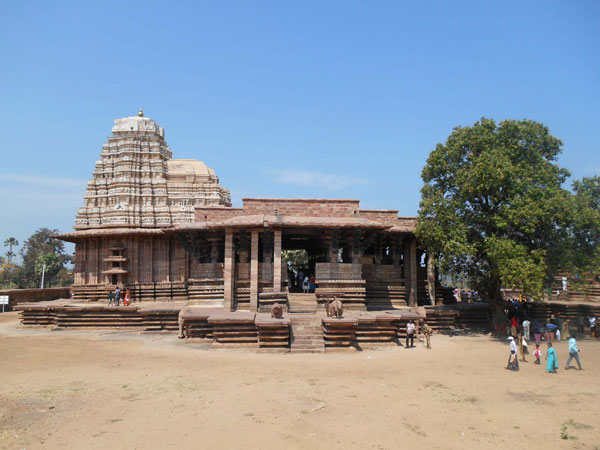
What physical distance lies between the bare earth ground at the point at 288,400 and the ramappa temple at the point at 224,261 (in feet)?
5.32

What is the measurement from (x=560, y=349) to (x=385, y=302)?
323 inches

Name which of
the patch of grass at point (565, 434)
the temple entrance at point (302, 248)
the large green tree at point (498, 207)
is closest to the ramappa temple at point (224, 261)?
Answer: the temple entrance at point (302, 248)

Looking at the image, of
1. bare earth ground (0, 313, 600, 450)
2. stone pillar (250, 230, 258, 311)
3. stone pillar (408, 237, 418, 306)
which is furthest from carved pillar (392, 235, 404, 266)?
bare earth ground (0, 313, 600, 450)

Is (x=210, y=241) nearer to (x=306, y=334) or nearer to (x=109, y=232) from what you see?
(x=109, y=232)

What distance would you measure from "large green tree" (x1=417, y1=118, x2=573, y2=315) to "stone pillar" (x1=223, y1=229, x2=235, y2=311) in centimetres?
876

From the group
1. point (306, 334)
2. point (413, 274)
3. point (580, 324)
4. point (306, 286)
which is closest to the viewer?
point (306, 334)

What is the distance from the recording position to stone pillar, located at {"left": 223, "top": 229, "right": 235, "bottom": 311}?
20.0 m

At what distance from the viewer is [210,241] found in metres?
22.5

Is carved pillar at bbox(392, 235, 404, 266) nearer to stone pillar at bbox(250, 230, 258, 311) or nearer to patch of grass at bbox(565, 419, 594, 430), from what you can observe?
stone pillar at bbox(250, 230, 258, 311)

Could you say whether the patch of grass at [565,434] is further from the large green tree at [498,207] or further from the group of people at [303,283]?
the group of people at [303,283]

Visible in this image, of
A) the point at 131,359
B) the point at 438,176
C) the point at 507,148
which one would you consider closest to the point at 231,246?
the point at 131,359

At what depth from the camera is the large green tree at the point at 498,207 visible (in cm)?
1805

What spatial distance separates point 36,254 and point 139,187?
110 ft

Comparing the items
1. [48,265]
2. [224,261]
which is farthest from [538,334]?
[48,265]
